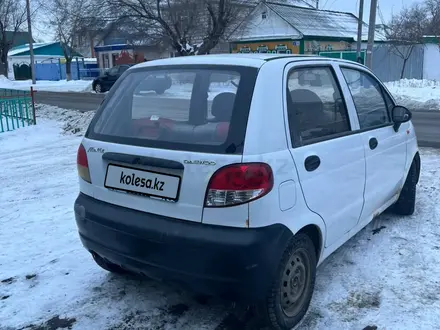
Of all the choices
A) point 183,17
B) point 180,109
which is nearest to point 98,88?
point 183,17

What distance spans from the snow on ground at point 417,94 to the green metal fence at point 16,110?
13983 mm

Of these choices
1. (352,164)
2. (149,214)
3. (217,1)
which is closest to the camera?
(149,214)

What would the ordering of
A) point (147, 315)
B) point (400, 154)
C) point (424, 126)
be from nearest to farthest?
point (147, 315), point (400, 154), point (424, 126)

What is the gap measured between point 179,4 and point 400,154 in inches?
849

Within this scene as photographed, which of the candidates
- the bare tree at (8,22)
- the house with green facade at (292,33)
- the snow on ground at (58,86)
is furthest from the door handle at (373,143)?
the bare tree at (8,22)

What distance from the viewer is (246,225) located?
2619mm

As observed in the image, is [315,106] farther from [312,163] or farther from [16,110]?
[16,110]

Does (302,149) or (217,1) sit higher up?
(217,1)

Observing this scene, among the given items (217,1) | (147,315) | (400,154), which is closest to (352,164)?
(400,154)

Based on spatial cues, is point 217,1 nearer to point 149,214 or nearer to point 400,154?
point 400,154

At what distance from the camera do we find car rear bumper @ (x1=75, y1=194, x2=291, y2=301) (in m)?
2.62

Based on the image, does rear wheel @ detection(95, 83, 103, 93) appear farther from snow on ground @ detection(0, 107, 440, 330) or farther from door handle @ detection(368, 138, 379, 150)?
door handle @ detection(368, 138, 379, 150)

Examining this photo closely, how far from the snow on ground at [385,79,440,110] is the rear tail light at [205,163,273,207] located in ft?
56.7

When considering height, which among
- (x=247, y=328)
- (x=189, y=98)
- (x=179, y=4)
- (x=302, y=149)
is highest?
(x=179, y=4)
